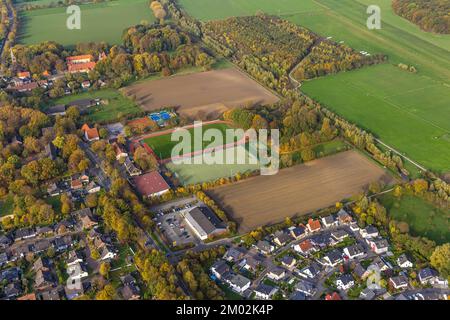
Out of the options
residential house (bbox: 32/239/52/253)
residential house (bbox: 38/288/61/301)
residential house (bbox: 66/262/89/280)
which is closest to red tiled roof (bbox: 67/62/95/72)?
residential house (bbox: 32/239/52/253)

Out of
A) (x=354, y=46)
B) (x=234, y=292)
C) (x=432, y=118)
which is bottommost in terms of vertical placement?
(x=234, y=292)

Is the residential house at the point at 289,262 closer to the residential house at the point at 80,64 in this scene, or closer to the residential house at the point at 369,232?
the residential house at the point at 369,232

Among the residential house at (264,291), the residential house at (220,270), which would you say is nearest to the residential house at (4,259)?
the residential house at (220,270)

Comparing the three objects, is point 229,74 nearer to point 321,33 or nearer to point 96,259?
point 321,33

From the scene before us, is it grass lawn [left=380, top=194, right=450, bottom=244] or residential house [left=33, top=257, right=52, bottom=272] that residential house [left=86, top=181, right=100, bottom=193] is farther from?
grass lawn [left=380, top=194, right=450, bottom=244]

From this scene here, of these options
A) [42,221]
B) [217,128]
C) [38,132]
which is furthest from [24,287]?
[217,128]

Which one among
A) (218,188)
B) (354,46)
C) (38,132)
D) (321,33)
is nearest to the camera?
(218,188)
